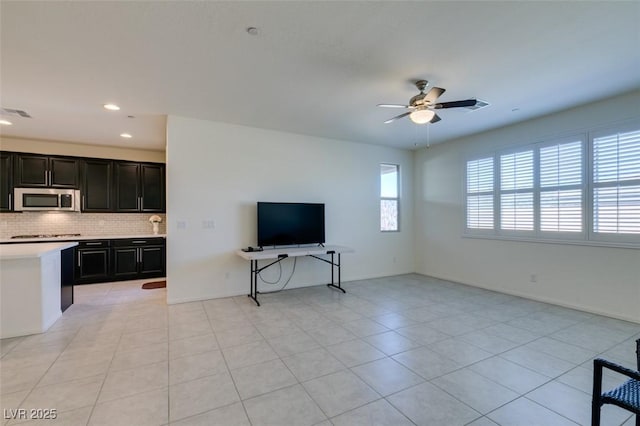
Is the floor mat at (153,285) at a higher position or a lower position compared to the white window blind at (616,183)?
lower

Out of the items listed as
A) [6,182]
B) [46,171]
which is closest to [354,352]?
[46,171]

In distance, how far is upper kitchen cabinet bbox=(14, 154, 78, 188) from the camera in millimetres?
5309

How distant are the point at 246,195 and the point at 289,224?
89 cm

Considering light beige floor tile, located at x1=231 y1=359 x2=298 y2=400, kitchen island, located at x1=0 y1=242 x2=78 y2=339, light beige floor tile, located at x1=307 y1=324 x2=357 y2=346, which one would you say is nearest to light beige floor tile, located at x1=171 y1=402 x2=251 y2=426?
light beige floor tile, located at x1=231 y1=359 x2=298 y2=400

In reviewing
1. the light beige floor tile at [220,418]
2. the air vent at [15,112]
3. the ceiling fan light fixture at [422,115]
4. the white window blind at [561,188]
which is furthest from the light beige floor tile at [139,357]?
the white window blind at [561,188]

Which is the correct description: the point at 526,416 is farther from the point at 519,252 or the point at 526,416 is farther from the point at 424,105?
the point at 519,252

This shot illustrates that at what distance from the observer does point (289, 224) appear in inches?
195

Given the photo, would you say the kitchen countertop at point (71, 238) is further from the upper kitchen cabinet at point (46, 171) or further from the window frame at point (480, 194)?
the window frame at point (480, 194)

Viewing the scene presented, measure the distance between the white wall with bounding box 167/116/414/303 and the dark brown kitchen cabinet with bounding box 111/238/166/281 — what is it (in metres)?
2.17

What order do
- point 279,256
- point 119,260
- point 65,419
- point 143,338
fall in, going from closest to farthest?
point 65,419, point 143,338, point 279,256, point 119,260

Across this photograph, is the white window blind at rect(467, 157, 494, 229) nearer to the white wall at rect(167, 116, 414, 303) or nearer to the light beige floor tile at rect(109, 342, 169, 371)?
the white wall at rect(167, 116, 414, 303)

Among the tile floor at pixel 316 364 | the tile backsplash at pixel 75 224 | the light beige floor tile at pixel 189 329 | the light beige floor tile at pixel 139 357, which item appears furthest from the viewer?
the tile backsplash at pixel 75 224

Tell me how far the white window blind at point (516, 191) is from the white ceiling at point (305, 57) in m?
0.75

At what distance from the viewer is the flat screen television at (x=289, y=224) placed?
474cm
